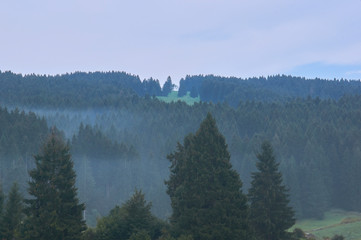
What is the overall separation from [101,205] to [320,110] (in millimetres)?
94425

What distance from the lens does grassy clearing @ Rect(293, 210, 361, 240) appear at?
171 feet

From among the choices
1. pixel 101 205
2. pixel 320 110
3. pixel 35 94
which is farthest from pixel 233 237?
pixel 35 94

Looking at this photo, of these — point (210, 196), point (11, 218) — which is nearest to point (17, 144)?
point (11, 218)

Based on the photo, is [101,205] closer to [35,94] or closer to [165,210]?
[165,210]

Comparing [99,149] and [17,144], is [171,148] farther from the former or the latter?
[17,144]

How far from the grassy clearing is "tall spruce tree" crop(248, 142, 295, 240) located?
23.5m

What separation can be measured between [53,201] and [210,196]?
10760 millimetres

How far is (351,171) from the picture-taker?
8531 centimetres

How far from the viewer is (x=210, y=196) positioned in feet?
86.1

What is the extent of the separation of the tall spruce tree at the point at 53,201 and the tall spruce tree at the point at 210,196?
7557mm

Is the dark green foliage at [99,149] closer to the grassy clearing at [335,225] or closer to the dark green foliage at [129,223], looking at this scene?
the grassy clearing at [335,225]

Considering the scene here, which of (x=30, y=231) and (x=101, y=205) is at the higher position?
(x=30, y=231)

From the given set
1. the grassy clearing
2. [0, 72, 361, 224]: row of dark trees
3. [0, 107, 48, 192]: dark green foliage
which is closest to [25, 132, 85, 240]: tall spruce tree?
the grassy clearing

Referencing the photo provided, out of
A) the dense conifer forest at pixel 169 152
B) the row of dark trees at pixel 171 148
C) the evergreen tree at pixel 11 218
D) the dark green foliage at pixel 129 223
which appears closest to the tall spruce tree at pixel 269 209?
the dark green foliage at pixel 129 223
